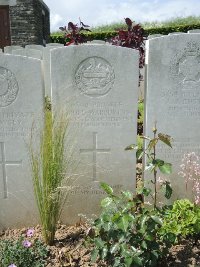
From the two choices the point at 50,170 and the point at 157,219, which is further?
the point at 50,170

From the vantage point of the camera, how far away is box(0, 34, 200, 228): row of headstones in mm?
2992

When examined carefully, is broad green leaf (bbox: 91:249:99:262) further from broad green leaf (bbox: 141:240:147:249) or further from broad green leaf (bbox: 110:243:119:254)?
broad green leaf (bbox: 141:240:147:249)

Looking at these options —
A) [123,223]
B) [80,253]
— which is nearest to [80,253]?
[80,253]

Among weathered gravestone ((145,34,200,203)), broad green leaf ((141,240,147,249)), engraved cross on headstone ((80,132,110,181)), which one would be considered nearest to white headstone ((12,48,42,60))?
engraved cross on headstone ((80,132,110,181))

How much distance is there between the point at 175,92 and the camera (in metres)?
3.11

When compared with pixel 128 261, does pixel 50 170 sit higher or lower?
higher

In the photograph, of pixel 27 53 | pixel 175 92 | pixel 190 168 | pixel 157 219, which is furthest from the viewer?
pixel 27 53

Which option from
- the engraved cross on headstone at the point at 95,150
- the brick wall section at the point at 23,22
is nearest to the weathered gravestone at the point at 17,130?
the engraved cross on headstone at the point at 95,150

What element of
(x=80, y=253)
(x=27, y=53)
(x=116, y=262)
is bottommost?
(x=80, y=253)

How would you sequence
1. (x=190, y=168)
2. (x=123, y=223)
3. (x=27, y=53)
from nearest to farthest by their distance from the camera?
(x=123, y=223), (x=190, y=168), (x=27, y=53)

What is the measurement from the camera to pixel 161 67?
304 centimetres

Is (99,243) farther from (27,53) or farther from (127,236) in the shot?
(27,53)

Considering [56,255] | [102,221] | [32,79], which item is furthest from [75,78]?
[56,255]

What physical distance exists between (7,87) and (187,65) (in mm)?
1563
